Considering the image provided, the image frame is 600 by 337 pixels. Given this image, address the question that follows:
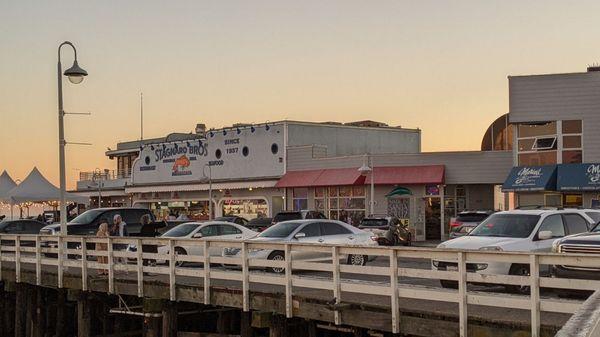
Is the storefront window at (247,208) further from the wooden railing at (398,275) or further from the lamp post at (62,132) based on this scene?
the wooden railing at (398,275)

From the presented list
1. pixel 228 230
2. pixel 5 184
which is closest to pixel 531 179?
pixel 228 230

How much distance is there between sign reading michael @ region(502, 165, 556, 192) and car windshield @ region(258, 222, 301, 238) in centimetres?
1680

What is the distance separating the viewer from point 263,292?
1377 centimetres

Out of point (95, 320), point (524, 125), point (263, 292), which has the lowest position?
point (95, 320)

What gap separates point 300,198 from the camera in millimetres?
46156

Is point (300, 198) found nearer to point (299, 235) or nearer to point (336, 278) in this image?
point (299, 235)

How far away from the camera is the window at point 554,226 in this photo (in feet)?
50.1

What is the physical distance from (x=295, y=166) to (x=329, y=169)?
316 centimetres

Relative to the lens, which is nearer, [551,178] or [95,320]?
[95,320]

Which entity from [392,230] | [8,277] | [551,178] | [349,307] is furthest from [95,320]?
[551,178]

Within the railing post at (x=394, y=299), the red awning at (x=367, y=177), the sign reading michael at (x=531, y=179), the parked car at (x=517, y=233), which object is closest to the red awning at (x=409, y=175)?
the red awning at (x=367, y=177)

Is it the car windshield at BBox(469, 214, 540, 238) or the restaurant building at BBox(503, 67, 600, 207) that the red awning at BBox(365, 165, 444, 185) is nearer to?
the restaurant building at BBox(503, 67, 600, 207)

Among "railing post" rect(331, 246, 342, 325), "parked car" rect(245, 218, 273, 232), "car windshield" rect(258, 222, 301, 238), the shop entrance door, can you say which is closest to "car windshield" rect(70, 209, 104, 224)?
"parked car" rect(245, 218, 273, 232)

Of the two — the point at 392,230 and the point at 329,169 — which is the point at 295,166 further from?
the point at 392,230
